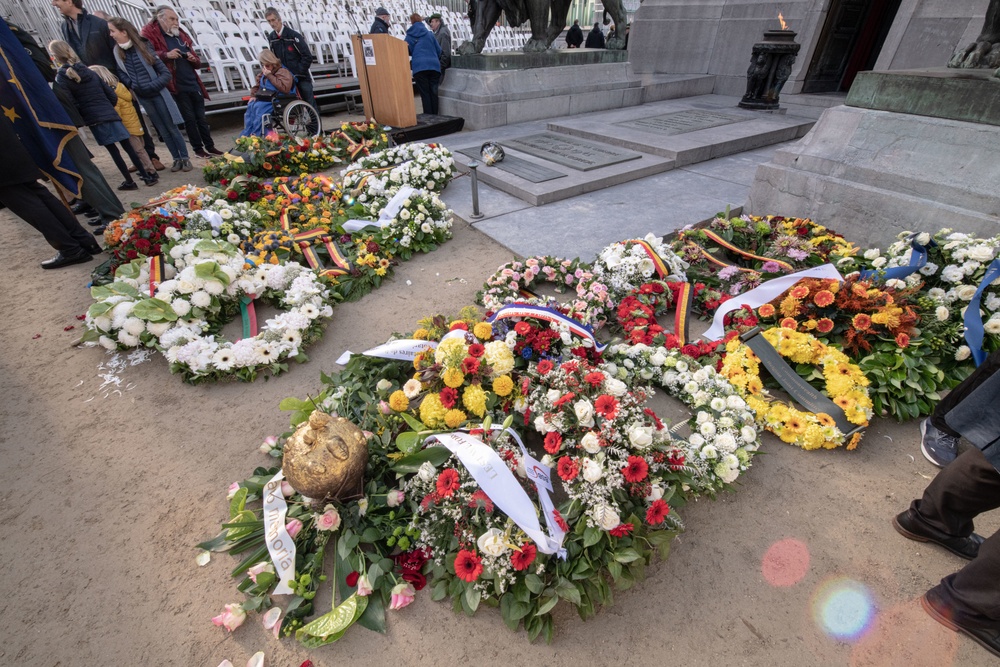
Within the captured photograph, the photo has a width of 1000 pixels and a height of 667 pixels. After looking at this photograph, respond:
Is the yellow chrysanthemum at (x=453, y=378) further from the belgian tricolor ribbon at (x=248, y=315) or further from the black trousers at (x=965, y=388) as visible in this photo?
the black trousers at (x=965, y=388)

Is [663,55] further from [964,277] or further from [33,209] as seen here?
[33,209]

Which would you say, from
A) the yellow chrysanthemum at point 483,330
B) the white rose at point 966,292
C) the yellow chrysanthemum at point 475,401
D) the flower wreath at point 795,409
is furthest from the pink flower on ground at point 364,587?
the white rose at point 966,292

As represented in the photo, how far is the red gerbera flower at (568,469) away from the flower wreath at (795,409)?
132cm

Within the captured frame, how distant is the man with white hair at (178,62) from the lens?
265 inches

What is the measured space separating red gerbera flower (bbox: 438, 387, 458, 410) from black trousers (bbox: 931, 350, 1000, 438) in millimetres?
2076

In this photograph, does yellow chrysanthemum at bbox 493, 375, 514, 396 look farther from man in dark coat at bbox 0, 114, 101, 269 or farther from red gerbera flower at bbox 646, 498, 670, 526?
man in dark coat at bbox 0, 114, 101, 269

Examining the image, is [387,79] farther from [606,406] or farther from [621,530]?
[621,530]

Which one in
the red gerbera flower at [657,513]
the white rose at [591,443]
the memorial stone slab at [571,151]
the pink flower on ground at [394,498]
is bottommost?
the pink flower on ground at [394,498]

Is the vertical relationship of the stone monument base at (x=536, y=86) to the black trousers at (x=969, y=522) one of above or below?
above

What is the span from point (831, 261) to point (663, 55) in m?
10.3

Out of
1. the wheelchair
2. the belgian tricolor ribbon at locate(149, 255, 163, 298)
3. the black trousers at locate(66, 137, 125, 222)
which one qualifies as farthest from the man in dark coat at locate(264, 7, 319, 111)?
the belgian tricolor ribbon at locate(149, 255, 163, 298)

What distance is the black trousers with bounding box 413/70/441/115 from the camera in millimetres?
8344

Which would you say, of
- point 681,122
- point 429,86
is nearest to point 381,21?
point 429,86

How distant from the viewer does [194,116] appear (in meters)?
7.18
